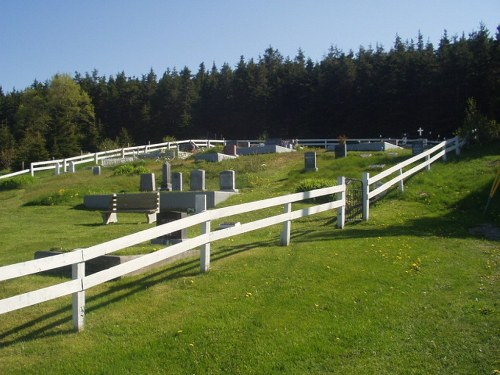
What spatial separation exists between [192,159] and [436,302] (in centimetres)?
3091

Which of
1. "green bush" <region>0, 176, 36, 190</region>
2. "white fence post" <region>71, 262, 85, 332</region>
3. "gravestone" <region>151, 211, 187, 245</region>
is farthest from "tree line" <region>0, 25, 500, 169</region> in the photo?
"white fence post" <region>71, 262, 85, 332</region>

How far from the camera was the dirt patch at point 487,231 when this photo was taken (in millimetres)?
12636

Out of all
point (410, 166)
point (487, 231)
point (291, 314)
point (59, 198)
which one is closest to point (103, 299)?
point (291, 314)

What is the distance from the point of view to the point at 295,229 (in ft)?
43.8

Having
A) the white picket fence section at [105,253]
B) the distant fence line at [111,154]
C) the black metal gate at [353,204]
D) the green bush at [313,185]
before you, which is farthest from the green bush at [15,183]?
the white picket fence section at [105,253]

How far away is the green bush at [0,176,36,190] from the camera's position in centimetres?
3328

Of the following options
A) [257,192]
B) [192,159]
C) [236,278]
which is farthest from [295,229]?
[192,159]

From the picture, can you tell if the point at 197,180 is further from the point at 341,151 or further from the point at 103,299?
the point at 103,299

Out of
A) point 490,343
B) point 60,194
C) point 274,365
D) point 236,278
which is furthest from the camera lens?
point 60,194

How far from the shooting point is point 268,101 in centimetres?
8469

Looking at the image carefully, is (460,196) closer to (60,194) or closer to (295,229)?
(295,229)

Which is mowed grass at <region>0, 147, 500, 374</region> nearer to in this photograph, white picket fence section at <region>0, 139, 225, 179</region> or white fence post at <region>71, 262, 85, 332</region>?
white fence post at <region>71, 262, 85, 332</region>

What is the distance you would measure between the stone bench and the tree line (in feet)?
120

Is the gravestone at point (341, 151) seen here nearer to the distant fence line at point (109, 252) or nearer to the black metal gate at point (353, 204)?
the black metal gate at point (353, 204)
